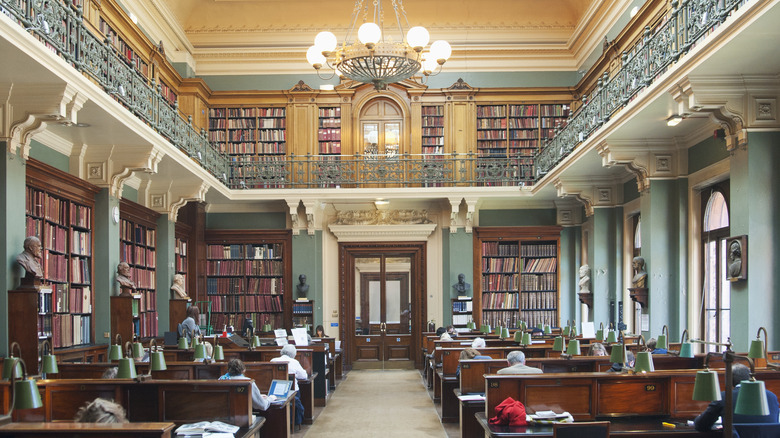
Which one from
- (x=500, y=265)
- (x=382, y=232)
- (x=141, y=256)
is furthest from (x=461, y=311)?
(x=141, y=256)

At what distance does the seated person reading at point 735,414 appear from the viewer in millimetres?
3896

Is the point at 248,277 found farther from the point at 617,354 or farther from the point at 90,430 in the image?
the point at 90,430

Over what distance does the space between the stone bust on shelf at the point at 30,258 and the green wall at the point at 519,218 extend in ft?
29.2

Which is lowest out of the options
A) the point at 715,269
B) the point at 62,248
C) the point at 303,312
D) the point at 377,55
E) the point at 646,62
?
the point at 303,312

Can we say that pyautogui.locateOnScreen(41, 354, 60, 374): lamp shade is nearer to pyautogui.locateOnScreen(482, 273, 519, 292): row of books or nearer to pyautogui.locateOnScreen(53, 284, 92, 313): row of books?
pyautogui.locateOnScreen(53, 284, 92, 313): row of books

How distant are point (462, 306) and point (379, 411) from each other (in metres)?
5.05

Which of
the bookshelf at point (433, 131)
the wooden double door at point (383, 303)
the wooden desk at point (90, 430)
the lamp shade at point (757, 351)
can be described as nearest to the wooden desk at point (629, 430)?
the lamp shade at point (757, 351)

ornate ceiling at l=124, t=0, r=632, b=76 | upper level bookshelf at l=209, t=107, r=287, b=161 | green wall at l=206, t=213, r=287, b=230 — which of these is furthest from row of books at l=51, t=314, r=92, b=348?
ornate ceiling at l=124, t=0, r=632, b=76

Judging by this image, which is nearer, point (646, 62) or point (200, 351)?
point (200, 351)

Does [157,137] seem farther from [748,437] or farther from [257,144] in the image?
[748,437]

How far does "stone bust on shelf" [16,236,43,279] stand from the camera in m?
7.05

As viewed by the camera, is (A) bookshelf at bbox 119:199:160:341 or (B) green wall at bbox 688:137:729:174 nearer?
(B) green wall at bbox 688:137:729:174

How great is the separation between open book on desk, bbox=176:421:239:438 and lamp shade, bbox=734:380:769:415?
2.85 metres

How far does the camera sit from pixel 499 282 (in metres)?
14.6
